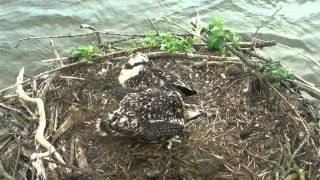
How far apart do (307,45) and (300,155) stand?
2631 mm

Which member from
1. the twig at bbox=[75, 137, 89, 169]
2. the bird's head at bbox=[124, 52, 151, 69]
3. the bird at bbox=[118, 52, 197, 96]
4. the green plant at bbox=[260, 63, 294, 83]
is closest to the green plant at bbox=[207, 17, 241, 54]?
the green plant at bbox=[260, 63, 294, 83]

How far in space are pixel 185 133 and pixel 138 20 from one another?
2738mm

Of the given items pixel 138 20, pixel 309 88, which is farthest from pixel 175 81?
pixel 138 20

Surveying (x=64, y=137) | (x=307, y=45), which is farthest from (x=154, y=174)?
(x=307, y=45)

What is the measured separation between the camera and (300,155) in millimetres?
3881

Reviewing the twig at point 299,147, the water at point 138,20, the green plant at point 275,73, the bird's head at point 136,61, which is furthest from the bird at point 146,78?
the water at point 138,20

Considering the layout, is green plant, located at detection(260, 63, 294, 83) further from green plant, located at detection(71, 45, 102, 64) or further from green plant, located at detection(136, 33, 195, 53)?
green plant, located at detection(71, 45, 102, 64)

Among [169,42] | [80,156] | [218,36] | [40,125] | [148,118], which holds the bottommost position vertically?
[80,156]

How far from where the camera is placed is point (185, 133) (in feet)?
13.1

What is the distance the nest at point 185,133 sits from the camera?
374 cm

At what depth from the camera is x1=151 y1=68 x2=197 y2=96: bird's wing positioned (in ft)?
13.3

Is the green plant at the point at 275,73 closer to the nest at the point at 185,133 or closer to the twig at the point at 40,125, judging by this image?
the nest at the point at 185,133

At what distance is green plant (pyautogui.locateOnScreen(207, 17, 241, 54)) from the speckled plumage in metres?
0.75

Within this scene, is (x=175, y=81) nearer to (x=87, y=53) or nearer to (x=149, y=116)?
(x=149, y=116)
